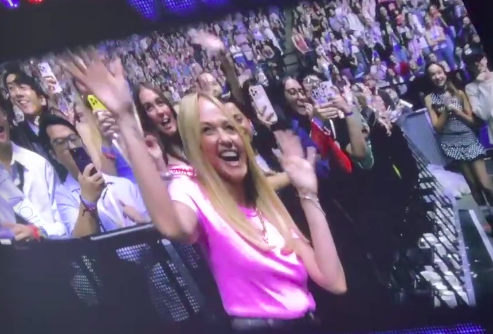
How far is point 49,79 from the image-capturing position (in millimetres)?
2090

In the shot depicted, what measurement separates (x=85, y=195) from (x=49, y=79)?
13.2 inches

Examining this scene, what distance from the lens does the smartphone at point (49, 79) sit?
2.08m

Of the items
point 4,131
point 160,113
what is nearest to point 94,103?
point 160,113

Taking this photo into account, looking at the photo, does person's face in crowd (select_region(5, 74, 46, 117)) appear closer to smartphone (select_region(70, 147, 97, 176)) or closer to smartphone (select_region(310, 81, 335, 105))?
smartphone (select_region(70, 147, 97, 176))

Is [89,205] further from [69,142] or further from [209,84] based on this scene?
[209,84]

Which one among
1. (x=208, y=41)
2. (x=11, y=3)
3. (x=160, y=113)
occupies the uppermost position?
(x=11, y=3)

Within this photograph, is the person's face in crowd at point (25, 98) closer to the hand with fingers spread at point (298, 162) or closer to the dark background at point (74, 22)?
the dark background at point (74, 22)

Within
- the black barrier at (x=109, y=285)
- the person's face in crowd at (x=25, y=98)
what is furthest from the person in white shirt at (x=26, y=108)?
the black barrier at (x=109, y=285)

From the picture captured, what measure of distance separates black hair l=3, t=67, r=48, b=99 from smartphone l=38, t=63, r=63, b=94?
0.02 metres

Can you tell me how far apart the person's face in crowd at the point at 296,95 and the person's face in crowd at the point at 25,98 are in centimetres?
69

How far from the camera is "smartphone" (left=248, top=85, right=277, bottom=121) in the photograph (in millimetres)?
1925

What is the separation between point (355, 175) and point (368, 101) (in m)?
0.19

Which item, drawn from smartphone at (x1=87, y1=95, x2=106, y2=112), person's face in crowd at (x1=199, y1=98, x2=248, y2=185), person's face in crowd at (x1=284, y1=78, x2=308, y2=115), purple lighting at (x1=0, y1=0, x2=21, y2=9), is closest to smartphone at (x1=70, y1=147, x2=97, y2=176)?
smartphone at (x1=87, y1=95, x2=106, y2=112)

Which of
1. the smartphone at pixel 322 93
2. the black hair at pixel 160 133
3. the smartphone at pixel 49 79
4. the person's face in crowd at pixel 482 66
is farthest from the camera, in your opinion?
the smartphone at pixel 49 79
